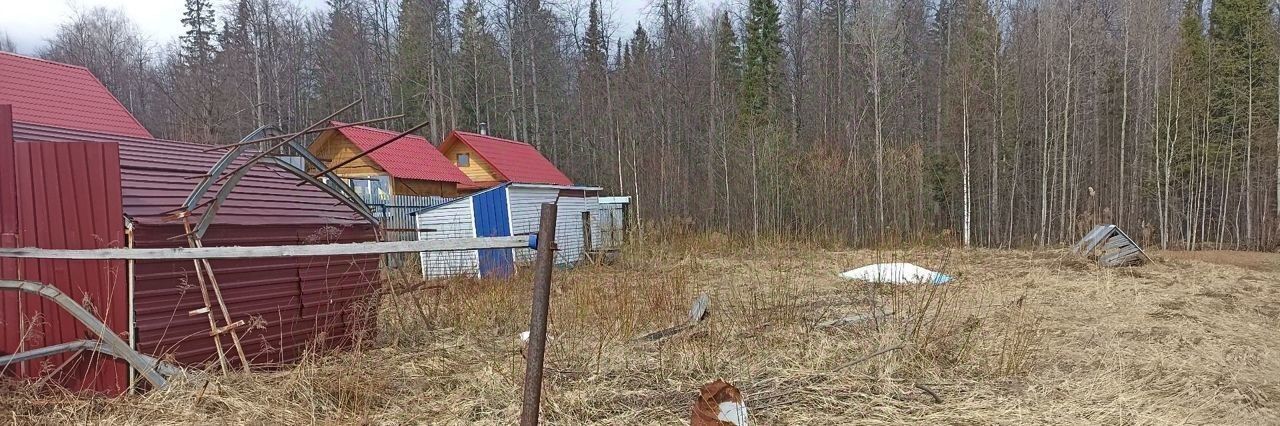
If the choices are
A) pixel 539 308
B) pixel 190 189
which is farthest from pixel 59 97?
pixel 539 308

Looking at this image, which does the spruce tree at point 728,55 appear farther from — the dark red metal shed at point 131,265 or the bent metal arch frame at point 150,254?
the bent metal arch frame at point 150,254

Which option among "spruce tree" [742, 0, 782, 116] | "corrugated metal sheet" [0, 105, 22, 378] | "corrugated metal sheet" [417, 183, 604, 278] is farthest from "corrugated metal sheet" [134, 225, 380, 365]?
"spruce tree" [742, 0, 782, 116]

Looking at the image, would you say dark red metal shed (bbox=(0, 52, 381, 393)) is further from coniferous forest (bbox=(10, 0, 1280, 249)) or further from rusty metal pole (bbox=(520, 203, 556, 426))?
coniferous forest (bbox=(10, 0, 1280, 249))

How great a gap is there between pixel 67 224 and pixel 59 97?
1216 centimetres

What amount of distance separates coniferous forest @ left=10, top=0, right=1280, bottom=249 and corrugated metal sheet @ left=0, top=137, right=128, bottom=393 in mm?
12534

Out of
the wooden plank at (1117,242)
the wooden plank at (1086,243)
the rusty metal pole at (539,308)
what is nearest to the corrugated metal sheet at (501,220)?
the rusty metal pole at (539,308)

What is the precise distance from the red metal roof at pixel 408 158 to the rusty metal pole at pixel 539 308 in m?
18.7

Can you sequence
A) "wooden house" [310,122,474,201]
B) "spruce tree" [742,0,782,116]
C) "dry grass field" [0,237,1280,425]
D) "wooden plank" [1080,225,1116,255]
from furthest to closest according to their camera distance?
"spruce tree" [742,0,782,116]
"wooden house" [310,122,474,201]
"wooden plank" [1080,225,1116,255]
"dry grass field" [0,237,1280,425]

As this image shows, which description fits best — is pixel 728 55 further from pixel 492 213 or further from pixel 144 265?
pixel 144 265

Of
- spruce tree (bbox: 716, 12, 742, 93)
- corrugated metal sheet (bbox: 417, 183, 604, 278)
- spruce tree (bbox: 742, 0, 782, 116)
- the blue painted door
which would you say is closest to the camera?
corrugated metal sheet (bbox: 417, 183, 604, 278)

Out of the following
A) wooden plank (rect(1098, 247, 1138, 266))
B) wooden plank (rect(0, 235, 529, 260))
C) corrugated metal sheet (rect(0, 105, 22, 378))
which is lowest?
wooden plank (rect(1098, 247, 1138, 266))

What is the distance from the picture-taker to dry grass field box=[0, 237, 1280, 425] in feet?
13.6

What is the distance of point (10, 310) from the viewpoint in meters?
4.61

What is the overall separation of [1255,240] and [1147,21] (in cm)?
759
